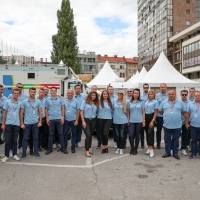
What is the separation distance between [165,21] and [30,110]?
5556cm

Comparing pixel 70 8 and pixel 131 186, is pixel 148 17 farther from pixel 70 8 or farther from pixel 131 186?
pixel 131 186

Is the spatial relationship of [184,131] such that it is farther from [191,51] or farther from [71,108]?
[191,51]

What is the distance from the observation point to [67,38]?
3966 centimetres

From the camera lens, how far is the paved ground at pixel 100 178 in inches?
184

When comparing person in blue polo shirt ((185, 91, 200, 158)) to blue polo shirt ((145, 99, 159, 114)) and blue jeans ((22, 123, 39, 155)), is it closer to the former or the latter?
blue polo shirt ((145, 99, 159, 114))

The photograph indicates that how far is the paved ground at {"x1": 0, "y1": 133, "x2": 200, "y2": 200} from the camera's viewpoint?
4.68 meters

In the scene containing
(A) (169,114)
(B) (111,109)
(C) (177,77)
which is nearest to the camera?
(A) (169,114)

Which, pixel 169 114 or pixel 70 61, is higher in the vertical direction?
pixel 70 61

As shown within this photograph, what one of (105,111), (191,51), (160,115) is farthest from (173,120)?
(191,51)

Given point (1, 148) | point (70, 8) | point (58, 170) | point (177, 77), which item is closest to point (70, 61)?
point (70, 8)

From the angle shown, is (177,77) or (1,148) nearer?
(1,148)

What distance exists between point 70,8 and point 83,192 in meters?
39.2

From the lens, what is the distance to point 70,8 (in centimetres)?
4078

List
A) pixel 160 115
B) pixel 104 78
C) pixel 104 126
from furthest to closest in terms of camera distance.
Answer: pixel 104 78 < pixel 160 115 < pixel 104 126
